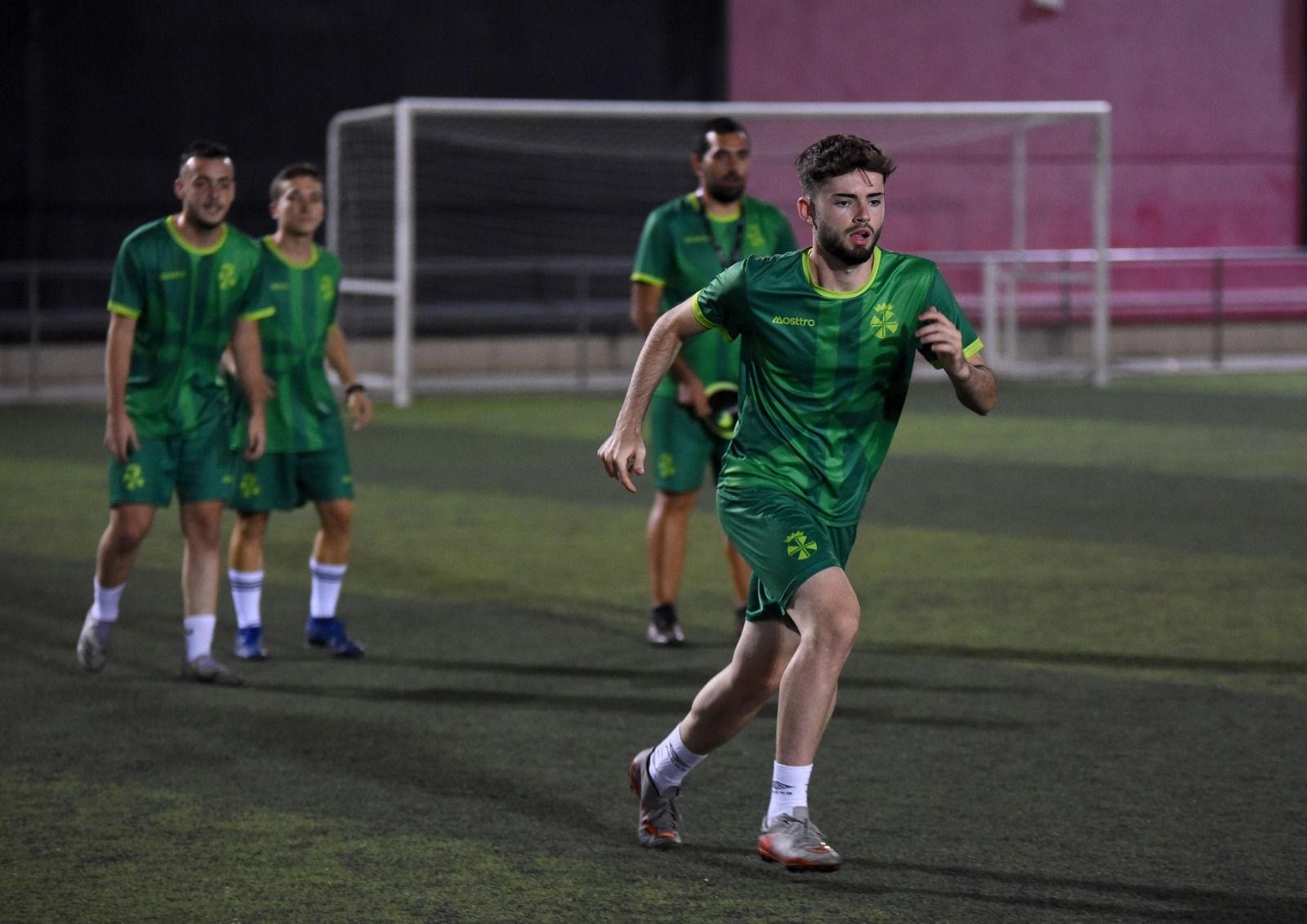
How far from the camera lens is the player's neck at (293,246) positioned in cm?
588

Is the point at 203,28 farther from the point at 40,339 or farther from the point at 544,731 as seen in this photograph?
the point at 544,731

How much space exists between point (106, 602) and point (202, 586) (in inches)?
12.7

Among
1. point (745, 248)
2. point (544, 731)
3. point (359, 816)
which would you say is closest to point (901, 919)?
point (359, 816)

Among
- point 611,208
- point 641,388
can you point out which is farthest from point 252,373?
point 611,208

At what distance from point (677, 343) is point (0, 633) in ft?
11.5

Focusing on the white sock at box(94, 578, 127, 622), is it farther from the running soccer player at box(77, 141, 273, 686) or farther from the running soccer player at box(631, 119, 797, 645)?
the running soccer player at box(631, 119, 797, 645)

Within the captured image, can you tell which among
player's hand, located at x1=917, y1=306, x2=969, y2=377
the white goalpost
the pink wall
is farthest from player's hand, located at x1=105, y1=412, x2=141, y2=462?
the pink wall

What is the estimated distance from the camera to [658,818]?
387 cm

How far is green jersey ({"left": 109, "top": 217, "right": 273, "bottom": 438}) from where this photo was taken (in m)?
5.29

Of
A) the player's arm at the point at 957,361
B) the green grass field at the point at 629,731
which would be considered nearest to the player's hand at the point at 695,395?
the green grass field at the point at 629,731

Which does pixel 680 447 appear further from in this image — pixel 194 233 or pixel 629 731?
pixel 194 233

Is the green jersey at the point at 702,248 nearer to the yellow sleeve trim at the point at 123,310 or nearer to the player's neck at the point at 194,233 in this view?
the player's neck at the point at 194,233

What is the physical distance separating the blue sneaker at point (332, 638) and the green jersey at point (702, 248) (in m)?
1.36

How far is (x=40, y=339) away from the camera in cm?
1692
